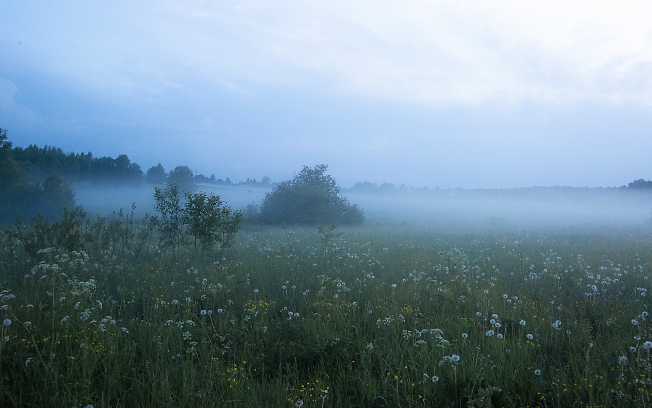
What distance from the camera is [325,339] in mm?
4398

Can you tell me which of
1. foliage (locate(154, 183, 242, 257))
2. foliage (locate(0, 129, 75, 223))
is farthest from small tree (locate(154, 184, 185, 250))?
foliage (locate(0, 129, 75, 223))

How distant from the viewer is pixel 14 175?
26719mm

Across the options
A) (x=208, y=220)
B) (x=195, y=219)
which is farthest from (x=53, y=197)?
(x=208, y=220)

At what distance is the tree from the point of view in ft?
91.8

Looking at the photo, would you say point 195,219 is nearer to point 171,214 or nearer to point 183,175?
point 171,214

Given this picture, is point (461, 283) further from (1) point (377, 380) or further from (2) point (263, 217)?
(2) point (263, 217)

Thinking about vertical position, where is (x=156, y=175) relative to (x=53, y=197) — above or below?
above

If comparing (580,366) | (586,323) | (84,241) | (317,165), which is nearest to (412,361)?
(580,366)

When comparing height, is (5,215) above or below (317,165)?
below

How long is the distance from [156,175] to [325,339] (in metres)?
60.4

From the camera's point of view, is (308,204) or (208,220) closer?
(208,220)

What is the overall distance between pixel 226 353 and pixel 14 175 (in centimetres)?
3093

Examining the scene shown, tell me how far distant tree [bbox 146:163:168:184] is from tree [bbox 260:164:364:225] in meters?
33.7

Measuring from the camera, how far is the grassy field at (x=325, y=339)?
331 centimetres
